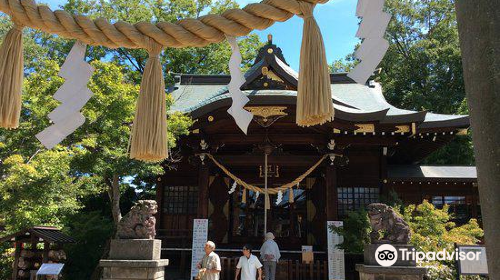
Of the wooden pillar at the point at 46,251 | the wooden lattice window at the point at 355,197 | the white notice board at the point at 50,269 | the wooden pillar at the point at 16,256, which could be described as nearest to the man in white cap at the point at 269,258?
the wooden lattice window at the point at 355,197

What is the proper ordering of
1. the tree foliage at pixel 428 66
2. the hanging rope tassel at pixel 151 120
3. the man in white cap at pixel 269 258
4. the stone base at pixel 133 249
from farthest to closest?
1. the tree foliage at pixel 428 66
2. the man in white cap at pixel 269 258
3. the stone base at pixel 133 249
4. the hanging rope tassel at pixel 151 120

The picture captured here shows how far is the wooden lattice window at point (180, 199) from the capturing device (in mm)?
12328

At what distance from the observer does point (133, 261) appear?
22.0ft

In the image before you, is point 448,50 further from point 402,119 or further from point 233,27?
point 233,27

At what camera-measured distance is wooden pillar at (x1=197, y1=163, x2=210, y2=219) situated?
34.4 ft

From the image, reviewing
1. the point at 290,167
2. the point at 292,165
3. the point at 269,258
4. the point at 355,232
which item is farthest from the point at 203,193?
the point at 355,232

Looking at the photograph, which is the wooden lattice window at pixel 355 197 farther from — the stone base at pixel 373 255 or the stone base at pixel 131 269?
the stone base at pixel 131 269

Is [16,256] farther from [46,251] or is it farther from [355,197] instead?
[355,197]

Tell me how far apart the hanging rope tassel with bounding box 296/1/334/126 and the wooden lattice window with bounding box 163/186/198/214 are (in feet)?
35.7

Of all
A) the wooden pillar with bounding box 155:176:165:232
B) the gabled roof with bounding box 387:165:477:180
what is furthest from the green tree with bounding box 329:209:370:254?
the wooden pillar with bounding box 155:176:165:232

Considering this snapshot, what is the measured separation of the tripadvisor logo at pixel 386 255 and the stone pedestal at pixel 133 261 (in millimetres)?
3503

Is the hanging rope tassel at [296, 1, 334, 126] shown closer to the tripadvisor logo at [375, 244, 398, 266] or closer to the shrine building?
the tripadvisor logo at [375, 244, 398, 266]

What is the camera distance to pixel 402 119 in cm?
982

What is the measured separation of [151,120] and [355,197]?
34.8ft
